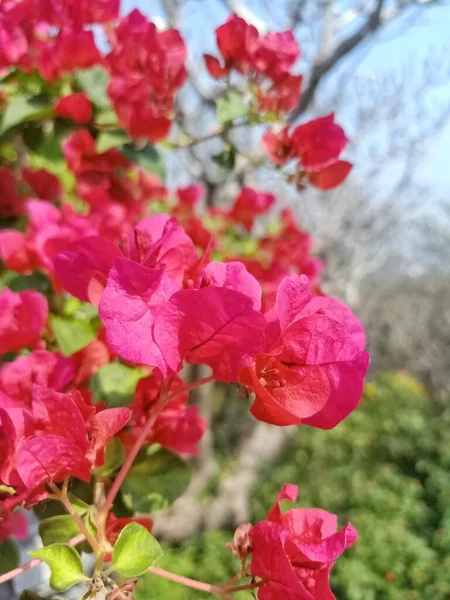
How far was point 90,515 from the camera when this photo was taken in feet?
1.13

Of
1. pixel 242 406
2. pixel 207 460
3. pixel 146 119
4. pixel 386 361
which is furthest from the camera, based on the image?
pixel 386 361

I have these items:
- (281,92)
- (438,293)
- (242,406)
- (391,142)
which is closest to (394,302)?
(438,293)

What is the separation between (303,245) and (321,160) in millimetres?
1026

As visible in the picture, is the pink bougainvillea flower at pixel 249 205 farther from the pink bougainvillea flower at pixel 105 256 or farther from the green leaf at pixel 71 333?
the pink bougainvillea flower at pixel 105 256

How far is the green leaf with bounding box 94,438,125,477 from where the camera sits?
1.36 ft

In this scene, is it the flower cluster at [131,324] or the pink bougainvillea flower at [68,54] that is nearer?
the flower cluster at [131,324]

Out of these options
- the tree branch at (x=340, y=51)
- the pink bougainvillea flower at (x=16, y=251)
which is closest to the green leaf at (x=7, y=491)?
the pink bougainvillea flower at (x=16, y=251)

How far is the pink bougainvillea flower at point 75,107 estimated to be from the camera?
28.7 inches

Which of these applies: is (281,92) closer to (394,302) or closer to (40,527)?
(40,527)

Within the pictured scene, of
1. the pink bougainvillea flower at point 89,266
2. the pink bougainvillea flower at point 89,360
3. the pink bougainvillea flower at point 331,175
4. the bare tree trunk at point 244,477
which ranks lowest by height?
the bare tree trunk at point 244,477

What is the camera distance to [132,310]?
0.29 metres

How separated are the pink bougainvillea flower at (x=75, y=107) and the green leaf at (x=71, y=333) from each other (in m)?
0.30

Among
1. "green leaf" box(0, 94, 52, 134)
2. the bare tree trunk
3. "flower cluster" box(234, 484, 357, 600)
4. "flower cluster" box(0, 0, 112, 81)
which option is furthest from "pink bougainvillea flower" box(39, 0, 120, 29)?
the bare tree trunk

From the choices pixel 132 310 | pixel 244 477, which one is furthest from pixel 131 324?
pixel 244 477
